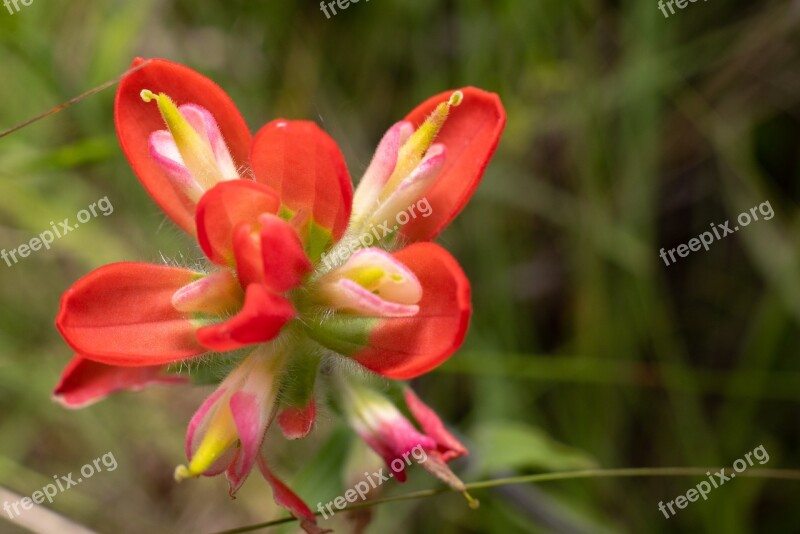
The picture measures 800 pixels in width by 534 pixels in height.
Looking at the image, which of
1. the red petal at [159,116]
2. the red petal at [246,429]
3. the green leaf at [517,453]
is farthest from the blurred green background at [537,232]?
the red petal at [246,429]

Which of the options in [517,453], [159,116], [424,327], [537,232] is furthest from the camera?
[537,232]

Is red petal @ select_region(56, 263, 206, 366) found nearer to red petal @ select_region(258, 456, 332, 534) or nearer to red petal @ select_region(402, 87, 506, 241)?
red petal @ select_region(258, 456, 332, 534)

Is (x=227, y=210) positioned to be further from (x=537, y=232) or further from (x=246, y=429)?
(x=537, y=232)

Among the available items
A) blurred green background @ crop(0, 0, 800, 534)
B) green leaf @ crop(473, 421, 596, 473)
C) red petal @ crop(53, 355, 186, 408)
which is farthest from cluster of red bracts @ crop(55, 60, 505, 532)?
blurred green background @ crop(0, 0, 800, 534)

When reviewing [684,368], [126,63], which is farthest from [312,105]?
[684,368]

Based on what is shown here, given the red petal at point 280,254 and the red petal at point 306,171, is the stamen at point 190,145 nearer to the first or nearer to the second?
the red petal at point 306,171

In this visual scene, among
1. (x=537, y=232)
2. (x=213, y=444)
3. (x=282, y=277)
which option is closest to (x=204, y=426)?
(x=213, y=444)
